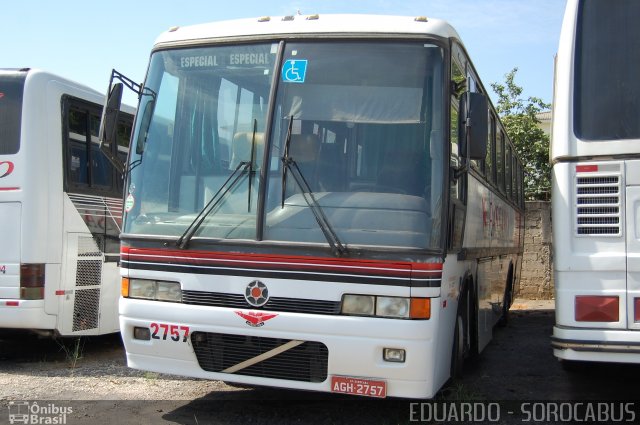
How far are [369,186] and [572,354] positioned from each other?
5.93ft

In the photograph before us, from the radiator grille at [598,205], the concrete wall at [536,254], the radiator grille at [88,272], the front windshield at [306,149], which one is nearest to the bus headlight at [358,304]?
the front windshield at [306,149]

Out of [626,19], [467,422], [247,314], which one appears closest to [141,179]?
[247,314]

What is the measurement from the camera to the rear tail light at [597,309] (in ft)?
14.8

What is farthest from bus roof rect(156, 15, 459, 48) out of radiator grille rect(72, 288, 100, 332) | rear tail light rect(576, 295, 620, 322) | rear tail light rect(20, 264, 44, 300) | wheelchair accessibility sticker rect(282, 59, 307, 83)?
radiator grille rect(72, 288, 100, 332)

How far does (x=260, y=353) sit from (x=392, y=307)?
104 cm

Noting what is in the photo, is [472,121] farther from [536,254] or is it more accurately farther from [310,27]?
[536,254]

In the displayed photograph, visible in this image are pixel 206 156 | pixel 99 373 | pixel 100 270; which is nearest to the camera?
pixel 206 156

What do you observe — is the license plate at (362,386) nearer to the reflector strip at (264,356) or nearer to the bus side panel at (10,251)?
the reflector strip at (264,356)

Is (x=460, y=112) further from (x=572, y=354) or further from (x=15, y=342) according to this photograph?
(x=15, y=342)

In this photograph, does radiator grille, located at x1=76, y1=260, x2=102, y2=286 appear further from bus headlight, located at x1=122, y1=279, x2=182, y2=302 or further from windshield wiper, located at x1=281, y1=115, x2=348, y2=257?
windshield wiper, located at x1=281, y1=115, x2=348, y2=257

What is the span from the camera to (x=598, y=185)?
4625 mm

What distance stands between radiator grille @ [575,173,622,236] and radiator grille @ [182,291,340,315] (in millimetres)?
1792


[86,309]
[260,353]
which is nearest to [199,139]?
[260,353]

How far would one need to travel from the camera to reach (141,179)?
545 centimetres
